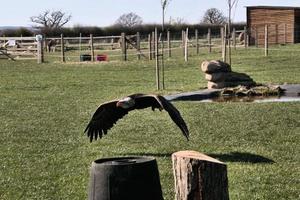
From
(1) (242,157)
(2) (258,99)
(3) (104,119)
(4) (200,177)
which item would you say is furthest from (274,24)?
(4) (200,177)

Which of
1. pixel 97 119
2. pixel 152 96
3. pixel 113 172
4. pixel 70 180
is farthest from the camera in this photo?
pixel 97 119

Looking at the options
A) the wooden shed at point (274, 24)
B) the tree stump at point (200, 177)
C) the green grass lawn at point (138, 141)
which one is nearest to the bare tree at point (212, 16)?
the wooden shed at point (274, 24)

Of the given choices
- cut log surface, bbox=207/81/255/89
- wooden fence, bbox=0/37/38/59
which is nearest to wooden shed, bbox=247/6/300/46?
wooden fence, bbox=0/37/38/59

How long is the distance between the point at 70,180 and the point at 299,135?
4219 mm

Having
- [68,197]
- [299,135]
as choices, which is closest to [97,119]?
[68,197]

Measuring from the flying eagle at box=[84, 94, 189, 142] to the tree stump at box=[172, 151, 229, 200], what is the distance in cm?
221

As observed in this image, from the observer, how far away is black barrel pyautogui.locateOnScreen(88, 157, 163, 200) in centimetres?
453

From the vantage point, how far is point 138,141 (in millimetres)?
10445

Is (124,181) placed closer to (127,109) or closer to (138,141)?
(127,109)

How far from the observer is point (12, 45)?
159 feet

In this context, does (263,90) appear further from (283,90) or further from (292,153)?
(292,153)

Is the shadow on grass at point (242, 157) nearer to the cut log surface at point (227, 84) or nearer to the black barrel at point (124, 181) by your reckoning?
the black barrel at point (124, 181)

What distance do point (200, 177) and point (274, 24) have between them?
5072 centimetres

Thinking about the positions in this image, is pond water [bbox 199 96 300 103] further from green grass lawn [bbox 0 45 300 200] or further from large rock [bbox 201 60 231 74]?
large rock [bbox 201 60 231 74]
